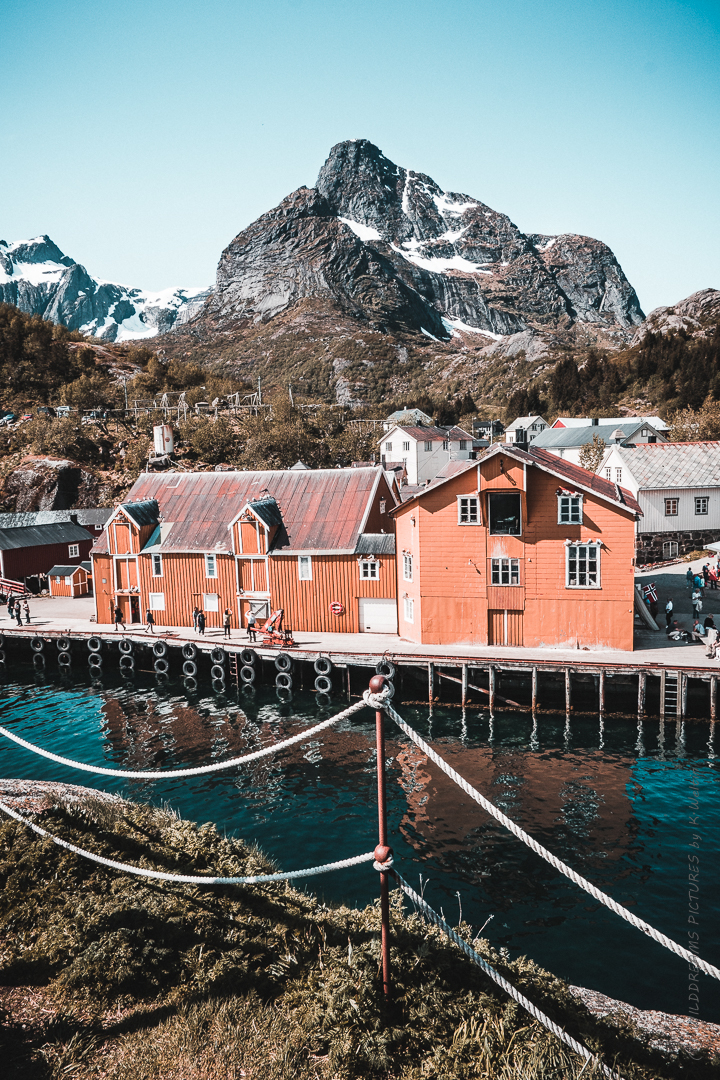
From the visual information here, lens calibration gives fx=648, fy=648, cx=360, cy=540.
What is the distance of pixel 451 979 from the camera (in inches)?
288

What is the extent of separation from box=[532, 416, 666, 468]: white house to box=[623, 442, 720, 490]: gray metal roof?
17.3 metres

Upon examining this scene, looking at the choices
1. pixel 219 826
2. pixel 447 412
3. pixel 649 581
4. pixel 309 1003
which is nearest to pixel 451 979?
pixel 309 1003

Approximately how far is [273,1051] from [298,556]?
3041cm

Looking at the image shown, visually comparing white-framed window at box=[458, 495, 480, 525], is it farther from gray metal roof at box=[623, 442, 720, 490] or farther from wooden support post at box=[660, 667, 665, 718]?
gray metal roof at box=[623, 442, 720, 490]

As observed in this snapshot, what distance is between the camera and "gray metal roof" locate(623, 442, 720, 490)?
49.1 m

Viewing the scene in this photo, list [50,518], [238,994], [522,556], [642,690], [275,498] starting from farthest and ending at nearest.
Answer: [50,518] < [275,498] < [522,556] < [642,690] < [238,994]

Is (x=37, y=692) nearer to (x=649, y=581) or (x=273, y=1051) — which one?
(x=273, y=1051)

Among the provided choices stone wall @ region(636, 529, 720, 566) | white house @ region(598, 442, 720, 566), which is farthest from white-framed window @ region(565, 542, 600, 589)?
stone wall @ region(636, 529, 720, 566)

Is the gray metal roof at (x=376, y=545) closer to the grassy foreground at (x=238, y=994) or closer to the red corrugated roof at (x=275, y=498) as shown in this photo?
the red corrugated roof at (x=275, y=498)

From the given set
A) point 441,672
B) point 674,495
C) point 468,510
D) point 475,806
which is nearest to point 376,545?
point 468,510

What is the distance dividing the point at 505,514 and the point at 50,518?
4643 cm

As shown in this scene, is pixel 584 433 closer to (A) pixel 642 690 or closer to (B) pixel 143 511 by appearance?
(B) pixel 143 511

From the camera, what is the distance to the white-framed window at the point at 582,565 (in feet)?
95.4

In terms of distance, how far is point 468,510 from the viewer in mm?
30703
